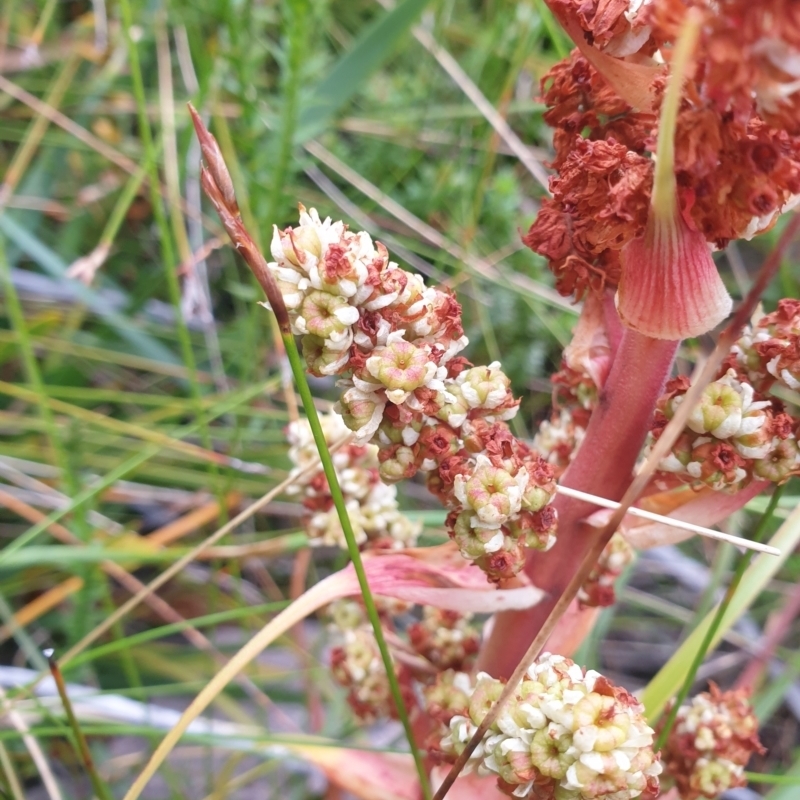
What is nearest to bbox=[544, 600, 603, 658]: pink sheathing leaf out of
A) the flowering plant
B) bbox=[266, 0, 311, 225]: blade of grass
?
the flowering plant

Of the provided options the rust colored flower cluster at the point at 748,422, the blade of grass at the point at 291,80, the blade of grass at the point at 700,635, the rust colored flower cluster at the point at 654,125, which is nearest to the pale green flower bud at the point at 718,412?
the rust colored flower cluster at the point at 748,422

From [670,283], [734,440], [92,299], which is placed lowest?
[92,299]

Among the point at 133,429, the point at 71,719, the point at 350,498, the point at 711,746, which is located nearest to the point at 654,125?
the point at 350,498

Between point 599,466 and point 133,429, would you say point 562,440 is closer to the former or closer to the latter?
point 599,466

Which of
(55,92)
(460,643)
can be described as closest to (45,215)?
(55,92)

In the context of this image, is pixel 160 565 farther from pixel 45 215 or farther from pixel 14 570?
pixel 45 215

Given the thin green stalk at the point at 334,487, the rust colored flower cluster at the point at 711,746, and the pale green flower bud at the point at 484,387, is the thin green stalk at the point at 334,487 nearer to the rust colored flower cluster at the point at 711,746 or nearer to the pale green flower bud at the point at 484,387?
the pale green flower bud at the point at 484,387

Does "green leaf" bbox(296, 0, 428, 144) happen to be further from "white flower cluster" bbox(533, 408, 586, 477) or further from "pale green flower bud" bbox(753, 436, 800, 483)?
"pale green flower bud" bbox(753, 436, 800, 483)
